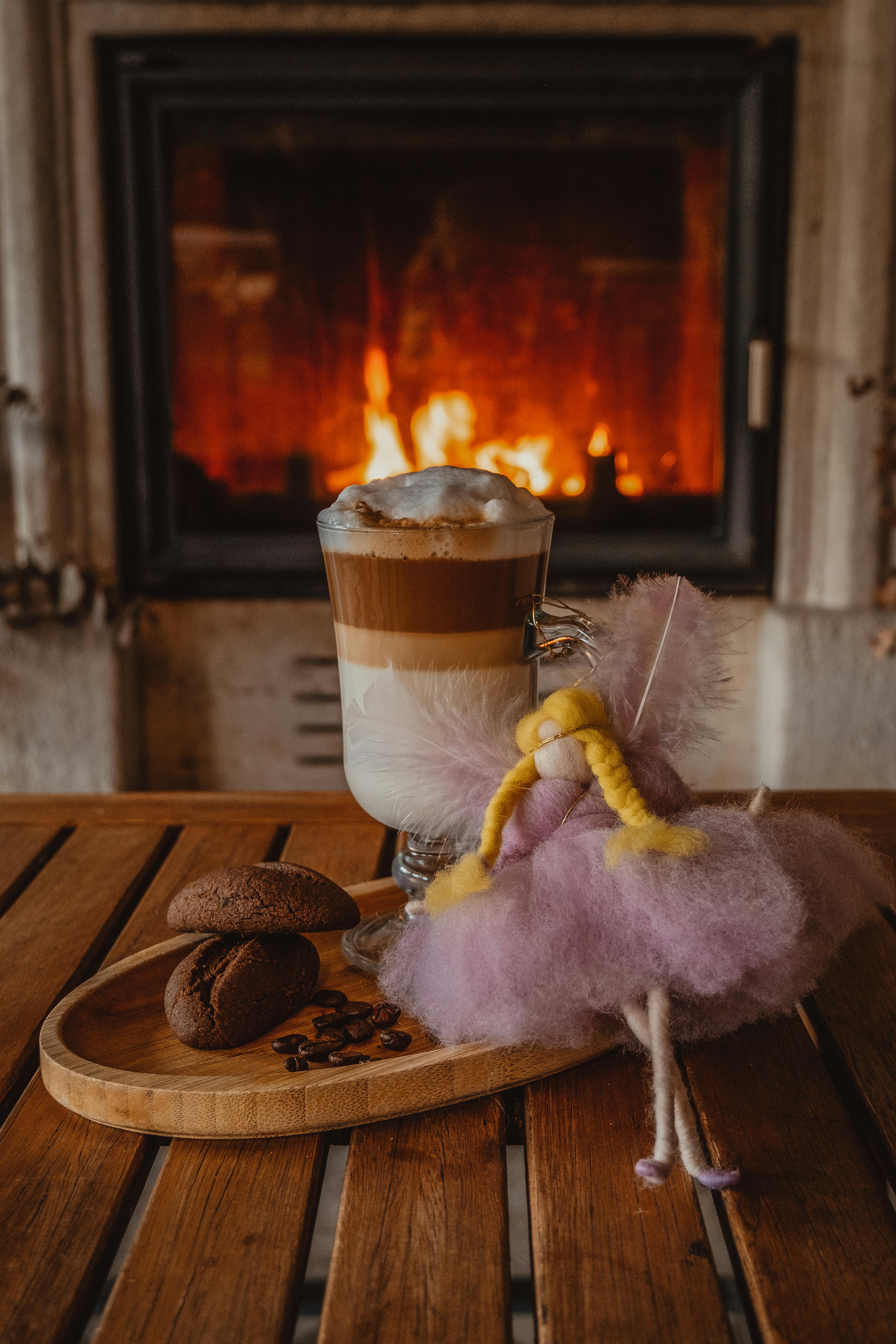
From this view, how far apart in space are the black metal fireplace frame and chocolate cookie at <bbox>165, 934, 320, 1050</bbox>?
1.51 m

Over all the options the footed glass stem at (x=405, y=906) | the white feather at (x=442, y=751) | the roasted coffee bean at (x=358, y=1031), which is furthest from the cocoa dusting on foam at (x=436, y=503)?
the roasted coffee bean at (x=358, y=1031)

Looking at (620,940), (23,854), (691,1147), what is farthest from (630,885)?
(23,854)

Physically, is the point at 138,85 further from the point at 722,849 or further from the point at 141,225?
the point at 722,849

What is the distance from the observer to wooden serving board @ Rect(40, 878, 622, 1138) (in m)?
0.60

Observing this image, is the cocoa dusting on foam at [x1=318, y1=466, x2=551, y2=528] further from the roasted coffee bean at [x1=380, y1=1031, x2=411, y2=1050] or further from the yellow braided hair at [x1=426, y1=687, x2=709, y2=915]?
the roasted coffee bean at [x1=380, y1=1031, x2=411, y2=1050]

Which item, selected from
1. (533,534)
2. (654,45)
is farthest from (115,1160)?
(654,45)

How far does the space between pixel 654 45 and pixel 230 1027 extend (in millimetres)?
1995

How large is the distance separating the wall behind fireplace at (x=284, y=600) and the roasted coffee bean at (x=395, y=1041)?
1448mm

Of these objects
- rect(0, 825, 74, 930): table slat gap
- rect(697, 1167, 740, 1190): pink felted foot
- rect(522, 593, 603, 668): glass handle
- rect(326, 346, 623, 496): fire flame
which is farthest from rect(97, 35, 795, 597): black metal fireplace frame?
rect(697, 1167, 740, 1190): pink felted foot

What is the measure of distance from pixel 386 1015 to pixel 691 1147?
8.7 inches

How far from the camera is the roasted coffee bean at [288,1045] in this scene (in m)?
0.67

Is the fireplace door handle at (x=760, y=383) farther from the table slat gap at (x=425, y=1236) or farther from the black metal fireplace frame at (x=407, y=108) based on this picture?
the table slat gap at (x=425, y=1236)

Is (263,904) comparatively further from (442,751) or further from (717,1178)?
(717,1178)

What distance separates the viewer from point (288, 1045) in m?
0.67
